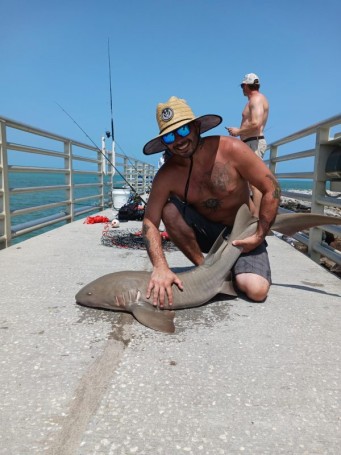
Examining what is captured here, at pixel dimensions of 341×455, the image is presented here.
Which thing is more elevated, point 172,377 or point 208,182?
point 208,182

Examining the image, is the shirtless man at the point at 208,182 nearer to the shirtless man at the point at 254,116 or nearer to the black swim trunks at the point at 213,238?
the black swim trunks at the point at 213,238

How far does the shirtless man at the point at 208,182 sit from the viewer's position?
2859mm

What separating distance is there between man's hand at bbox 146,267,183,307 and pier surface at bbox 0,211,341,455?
184 millimetres

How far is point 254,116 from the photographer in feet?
18.8

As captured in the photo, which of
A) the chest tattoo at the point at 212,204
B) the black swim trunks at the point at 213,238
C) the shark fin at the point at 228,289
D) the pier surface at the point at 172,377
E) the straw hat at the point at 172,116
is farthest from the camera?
the chest tattoo at the point at 212,204

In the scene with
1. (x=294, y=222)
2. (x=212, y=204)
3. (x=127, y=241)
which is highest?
(x=212, y=204)

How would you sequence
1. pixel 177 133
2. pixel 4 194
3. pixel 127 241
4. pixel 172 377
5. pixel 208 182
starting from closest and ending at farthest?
pixel 172 377 → pixel 177 133 → pixel 208 182 → pixel 4 194 → pixel 127 241

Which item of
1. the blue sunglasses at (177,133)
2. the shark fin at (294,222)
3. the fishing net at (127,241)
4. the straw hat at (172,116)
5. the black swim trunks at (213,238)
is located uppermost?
the straw hat at (172,116)

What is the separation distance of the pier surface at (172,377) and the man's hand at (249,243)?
44cm

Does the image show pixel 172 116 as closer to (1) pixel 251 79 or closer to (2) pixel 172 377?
(2) pixel 172 377

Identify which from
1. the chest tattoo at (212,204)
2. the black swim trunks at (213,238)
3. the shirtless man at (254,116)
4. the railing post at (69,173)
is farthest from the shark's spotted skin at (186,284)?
the railing post at (69,173)

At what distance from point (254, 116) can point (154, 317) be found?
164 inches

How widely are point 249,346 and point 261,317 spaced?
508 mm

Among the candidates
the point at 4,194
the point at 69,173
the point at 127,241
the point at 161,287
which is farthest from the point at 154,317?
the point at 69,173
